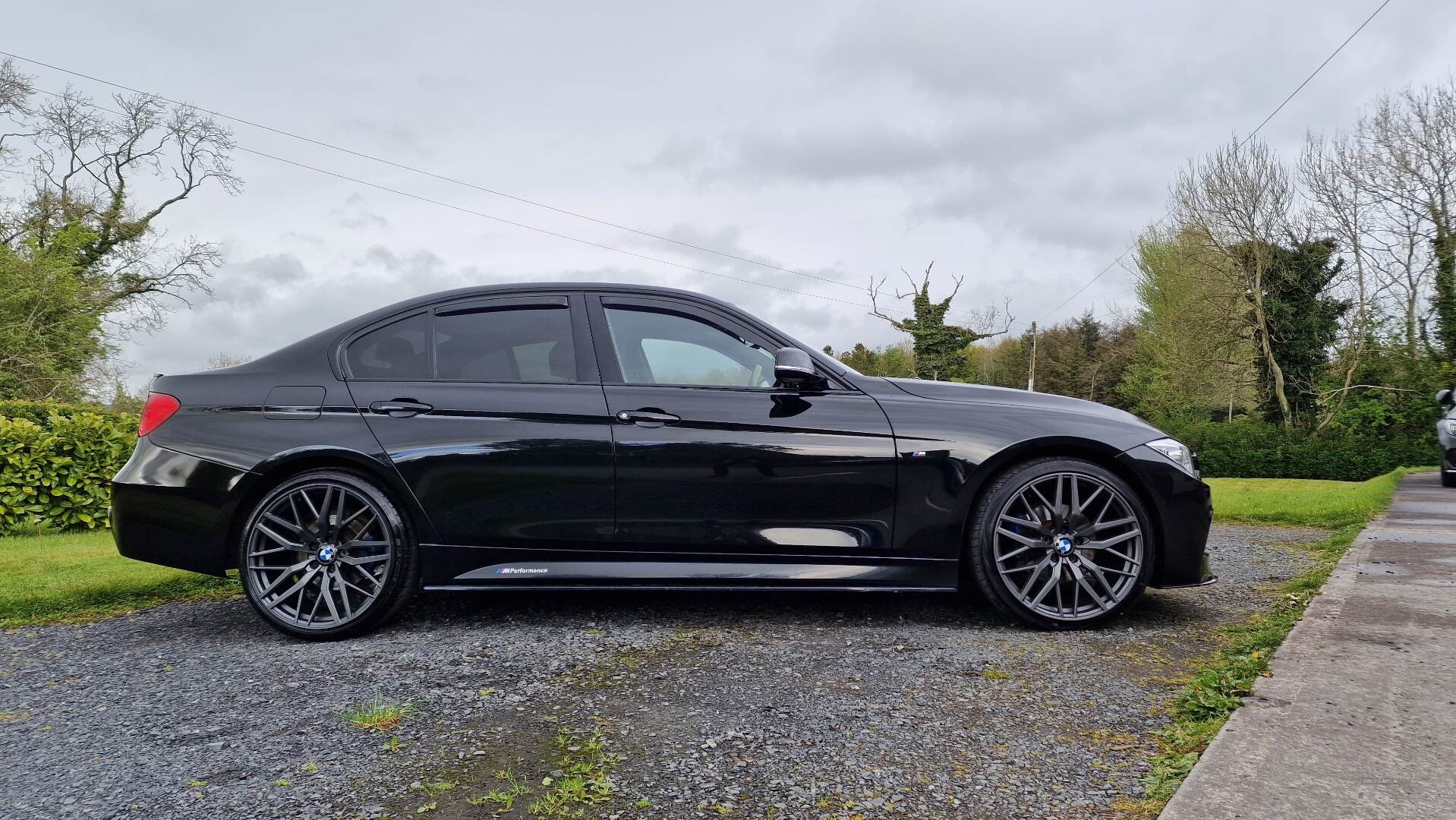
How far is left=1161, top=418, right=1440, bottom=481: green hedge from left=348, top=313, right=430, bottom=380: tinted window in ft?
72.3

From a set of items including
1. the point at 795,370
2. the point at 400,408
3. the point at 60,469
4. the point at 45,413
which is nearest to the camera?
the point at 795,370

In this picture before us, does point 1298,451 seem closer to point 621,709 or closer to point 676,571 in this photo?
point 676,571

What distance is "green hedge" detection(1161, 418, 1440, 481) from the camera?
76.4 feet

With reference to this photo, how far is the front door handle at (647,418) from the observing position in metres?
3.66

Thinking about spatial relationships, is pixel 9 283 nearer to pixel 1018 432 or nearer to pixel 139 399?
pixel 139 399

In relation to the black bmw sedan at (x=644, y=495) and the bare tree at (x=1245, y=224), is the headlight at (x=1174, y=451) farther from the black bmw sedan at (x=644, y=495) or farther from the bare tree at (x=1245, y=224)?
the bare tree at (x=1245, y=224)

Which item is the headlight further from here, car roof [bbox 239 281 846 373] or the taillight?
the taillight

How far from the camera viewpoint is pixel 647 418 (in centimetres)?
367

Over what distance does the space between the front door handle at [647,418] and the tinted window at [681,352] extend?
0.15 meters

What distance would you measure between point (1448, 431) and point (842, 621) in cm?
1304

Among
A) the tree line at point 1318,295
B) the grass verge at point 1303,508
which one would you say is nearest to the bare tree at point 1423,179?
the tree line at point 1318,295

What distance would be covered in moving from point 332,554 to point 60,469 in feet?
21.8

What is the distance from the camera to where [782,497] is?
3.61 m

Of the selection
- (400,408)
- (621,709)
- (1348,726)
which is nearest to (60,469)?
(400,408)
